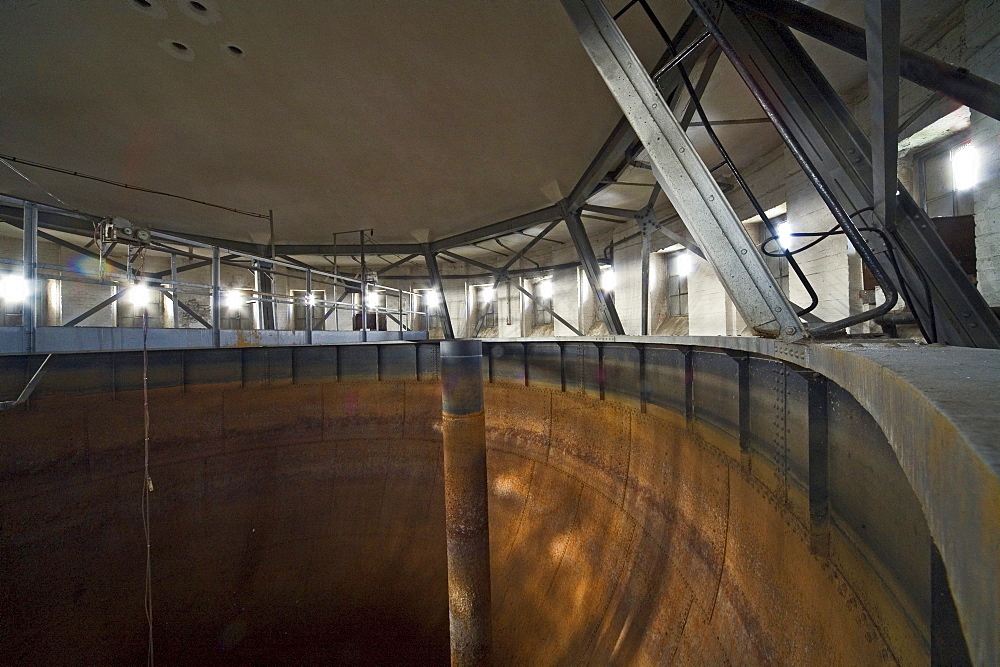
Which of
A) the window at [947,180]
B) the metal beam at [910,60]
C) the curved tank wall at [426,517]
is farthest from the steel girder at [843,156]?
the window at [947,180]

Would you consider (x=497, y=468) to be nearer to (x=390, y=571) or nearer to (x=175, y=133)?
(x=390, y=571)

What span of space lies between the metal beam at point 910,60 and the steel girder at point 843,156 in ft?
0.51

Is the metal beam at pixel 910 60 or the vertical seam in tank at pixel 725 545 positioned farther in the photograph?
the vertical seam in tank at pixel 725 545

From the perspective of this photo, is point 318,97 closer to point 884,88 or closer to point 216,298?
point 216,298

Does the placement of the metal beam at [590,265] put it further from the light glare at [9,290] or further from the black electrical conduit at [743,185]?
the light glare at [9,290]

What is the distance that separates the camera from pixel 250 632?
6.26 meters

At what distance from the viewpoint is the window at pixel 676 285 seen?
1065 cm

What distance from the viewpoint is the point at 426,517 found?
7930 mm

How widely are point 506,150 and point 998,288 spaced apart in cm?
607

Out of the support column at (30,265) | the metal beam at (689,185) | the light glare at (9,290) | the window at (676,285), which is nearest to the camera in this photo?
the metal beam at (689,185)

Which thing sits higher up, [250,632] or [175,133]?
[175,133]

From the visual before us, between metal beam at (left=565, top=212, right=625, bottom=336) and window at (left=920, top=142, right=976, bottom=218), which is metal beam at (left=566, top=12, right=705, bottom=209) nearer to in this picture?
metal beam at (left=565, top=212, right=625, bottom=336)

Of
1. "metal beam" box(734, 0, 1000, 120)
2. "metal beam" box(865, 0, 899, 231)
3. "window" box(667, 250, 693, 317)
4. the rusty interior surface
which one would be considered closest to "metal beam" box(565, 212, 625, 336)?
the rusty interior surface

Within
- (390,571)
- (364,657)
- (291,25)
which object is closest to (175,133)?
(291,25)
